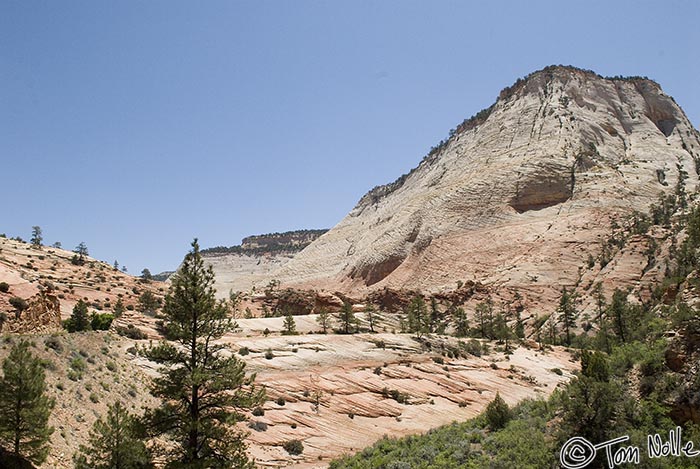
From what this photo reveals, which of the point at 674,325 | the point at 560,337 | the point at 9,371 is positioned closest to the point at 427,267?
the point at 560,337

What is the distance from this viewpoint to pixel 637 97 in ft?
368

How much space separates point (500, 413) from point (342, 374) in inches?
621

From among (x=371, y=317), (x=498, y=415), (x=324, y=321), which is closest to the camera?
(x=498, y=415)

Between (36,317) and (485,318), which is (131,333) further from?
(485,318)

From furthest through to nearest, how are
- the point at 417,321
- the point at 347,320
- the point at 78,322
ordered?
1. the point at 417,321
2. the point at 347,320
3. the point at 78,322

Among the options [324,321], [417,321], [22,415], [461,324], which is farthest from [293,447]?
[461,324]

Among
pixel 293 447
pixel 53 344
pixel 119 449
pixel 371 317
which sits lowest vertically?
pixel 293 447

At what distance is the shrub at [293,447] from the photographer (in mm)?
24344

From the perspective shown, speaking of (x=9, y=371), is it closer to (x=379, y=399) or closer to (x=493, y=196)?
(x=379, y=399)

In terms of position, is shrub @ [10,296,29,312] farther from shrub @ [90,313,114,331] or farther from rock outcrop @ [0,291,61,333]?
shrub @ [90,313,114,331]
